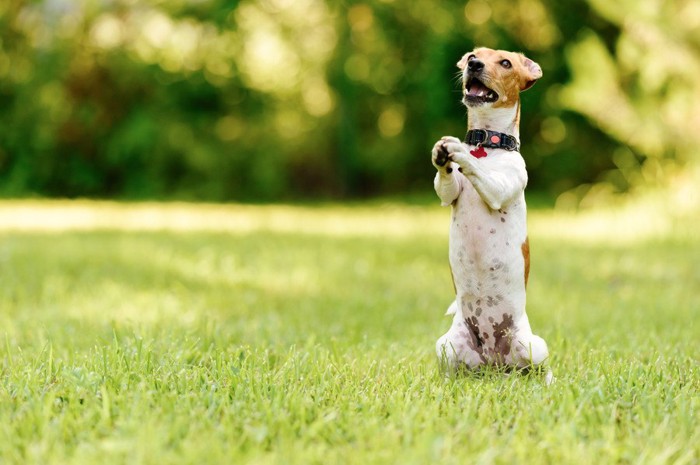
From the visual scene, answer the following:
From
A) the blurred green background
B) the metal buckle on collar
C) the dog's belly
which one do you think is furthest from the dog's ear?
the blurred green background

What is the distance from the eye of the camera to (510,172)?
2.54m

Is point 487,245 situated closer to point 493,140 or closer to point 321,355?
point 493,140

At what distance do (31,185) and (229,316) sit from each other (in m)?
12.4

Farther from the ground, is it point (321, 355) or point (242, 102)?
point (242, 102)

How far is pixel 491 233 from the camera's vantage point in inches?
101

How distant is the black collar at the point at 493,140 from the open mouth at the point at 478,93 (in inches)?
4.5

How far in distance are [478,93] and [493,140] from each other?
16 cm

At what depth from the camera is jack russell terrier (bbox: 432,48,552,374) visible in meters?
2.58

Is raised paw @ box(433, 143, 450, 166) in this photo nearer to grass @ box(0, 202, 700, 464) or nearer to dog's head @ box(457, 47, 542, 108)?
dog's head @ box(457, 47, 542, 108)

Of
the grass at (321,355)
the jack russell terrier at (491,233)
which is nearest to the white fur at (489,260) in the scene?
the jack russell terrier at (491,233)

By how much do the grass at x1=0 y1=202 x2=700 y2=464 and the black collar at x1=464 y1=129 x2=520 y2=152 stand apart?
2.50 feet

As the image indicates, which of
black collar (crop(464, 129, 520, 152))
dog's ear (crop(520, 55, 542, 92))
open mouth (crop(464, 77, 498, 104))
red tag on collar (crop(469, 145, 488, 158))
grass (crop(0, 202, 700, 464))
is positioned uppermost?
dog's ear (crop(520, 55, 542, 92))

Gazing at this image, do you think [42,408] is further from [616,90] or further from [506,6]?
[506,6]

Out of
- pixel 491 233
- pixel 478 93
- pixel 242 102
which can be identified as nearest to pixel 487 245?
pixel 491 233
